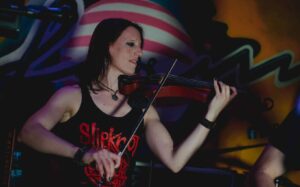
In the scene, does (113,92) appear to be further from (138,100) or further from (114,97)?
(138,100)

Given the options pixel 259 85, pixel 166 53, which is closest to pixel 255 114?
pixel 259 85

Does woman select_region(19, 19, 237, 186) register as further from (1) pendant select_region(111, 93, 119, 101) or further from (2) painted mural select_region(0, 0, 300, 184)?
(2) painted mural select_region(0, 0, 300, 184)

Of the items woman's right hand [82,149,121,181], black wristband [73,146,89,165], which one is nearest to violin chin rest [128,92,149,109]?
black wristband [73,146,89,165]

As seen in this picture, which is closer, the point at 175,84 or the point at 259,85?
the point at 175,84

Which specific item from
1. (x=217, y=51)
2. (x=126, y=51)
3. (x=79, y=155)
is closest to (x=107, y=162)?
(x=79, y=155)

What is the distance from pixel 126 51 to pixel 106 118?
0.48 metres

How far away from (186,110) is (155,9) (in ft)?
3.13

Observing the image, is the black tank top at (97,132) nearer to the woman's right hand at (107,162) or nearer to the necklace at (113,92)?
the necklace at (113,92)

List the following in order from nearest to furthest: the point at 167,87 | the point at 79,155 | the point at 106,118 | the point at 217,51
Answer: the point at 79,155, the point at 106,118, the point at 167,87, the point at 217,51

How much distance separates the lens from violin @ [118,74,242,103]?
107 inches

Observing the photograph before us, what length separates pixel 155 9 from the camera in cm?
370

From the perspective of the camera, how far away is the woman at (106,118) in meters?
2.40

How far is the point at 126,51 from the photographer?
272cm

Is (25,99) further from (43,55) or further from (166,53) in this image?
(166,53)
